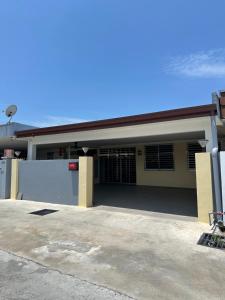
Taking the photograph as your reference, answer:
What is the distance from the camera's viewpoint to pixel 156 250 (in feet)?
13.0

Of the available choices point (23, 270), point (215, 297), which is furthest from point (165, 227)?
point (23, 270)

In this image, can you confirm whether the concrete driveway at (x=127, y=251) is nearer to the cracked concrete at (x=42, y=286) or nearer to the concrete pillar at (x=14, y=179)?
the cracked concrete at (x=42, y=286)

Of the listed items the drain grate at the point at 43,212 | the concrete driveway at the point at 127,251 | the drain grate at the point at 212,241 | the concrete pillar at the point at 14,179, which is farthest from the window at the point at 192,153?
the concrete pillar at the point at 14,179

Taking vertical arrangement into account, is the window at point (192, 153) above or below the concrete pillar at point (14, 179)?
above

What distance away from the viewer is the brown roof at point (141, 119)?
6.16m

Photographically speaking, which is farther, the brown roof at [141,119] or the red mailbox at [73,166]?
the red mailbox at [73,166]

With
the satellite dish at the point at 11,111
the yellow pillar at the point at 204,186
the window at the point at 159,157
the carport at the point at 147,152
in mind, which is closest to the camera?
the yellow pillar at the point at 204,186

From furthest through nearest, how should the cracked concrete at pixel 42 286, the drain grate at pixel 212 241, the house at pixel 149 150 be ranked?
the house at pixel 149 150
the drain grate at pixel 212 241
the cracked concrete at pixel 42 286

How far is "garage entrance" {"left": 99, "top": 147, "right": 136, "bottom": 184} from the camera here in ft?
49.0

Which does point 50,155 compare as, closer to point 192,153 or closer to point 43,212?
point 43,212

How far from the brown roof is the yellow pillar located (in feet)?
4.34

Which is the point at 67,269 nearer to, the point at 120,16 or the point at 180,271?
the point at 180,271

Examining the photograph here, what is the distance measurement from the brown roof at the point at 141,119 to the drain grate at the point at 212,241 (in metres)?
3.34

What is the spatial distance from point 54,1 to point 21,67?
423 cm
